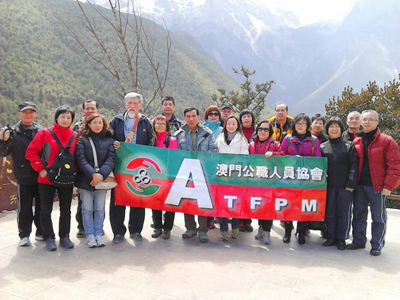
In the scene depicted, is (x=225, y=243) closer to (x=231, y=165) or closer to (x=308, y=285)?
(x=231, y=165)

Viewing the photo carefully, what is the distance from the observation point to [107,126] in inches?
168

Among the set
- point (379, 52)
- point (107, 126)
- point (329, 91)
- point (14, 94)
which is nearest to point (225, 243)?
point (107, 126)

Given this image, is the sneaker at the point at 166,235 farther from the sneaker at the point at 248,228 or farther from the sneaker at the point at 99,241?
the sneaker at the point at 248,228

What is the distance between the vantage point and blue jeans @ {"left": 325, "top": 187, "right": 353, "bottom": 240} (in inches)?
169

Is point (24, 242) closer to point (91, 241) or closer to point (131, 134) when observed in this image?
point (91, 241)

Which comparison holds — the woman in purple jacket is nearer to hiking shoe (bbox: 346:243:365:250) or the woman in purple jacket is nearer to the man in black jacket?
hiking shoe (bbox: 346:243:365:250)

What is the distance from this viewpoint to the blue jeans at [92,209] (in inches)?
165

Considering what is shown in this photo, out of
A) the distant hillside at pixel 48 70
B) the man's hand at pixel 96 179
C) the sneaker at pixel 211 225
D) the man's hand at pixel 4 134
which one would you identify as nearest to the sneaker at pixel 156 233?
the sneaker at pixel 211 225

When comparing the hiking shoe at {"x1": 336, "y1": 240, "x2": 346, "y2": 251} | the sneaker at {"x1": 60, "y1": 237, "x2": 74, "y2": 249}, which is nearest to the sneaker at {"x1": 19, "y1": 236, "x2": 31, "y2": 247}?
the sneaker at {"x1": 60, "y1": 237, "x2": 74, "y2": 249}

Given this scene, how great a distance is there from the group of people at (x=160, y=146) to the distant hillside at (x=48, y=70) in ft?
113

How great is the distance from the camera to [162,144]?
15.3ft

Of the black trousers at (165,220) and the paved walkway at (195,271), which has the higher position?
the black trousers at (165,220)

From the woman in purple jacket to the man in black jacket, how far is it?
10.9ft

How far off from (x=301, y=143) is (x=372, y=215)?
1.27m
